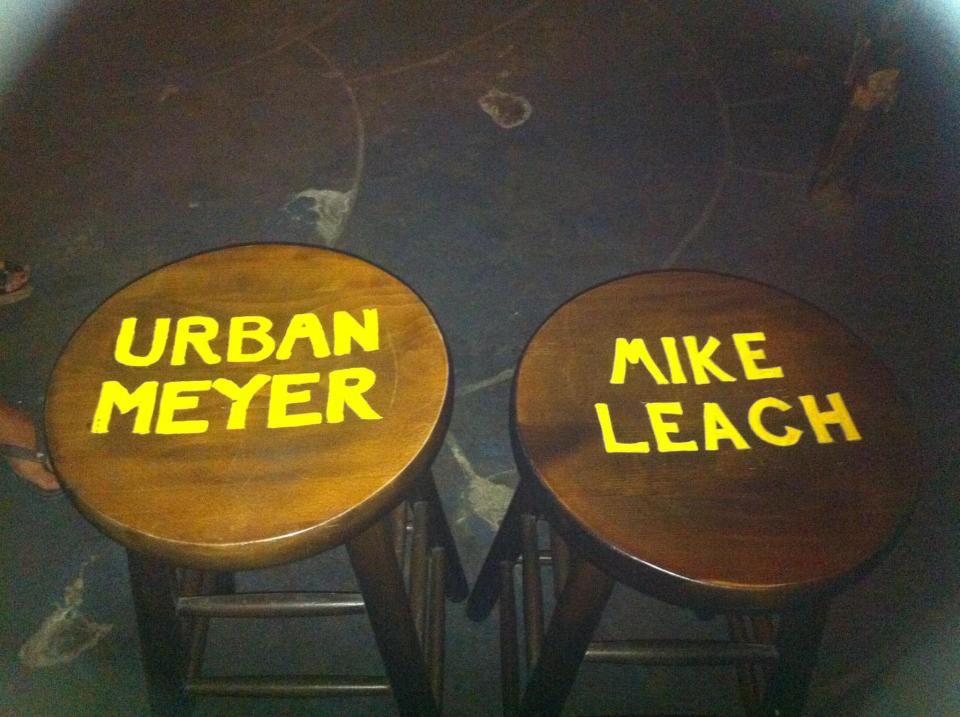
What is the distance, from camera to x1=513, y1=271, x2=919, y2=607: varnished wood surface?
73 centimetres

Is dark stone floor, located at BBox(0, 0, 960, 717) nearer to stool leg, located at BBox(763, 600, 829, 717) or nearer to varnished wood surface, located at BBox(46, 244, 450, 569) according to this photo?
stool leg, located at BBox(763, 600, 829, 717)

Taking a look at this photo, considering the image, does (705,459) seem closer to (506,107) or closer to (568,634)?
(568,634)

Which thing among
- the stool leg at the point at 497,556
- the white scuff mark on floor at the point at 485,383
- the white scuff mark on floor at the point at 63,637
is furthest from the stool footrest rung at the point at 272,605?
the white scuff mark on floor at the point at 485,383

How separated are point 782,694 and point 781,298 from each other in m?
0.61

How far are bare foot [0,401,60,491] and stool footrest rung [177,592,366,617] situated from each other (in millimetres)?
630

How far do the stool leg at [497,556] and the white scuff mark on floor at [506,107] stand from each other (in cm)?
181

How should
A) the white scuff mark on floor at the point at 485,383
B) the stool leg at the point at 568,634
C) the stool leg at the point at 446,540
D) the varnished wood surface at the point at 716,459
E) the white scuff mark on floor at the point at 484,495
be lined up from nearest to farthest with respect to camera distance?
1. the varnished wood surface at the point at 716,459
2. the stool leg at the point at 568,634
3. the stool leg at the point at 446,540
4. the white scuff mark on floor at the point at 484,495
5. the white scuff mark on floor at the point at 485,383

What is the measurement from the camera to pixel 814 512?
2.50ft

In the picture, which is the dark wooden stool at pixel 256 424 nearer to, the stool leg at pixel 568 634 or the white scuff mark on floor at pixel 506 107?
the stool leg at pixel 568 634

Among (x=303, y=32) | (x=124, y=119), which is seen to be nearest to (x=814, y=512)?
(x=124, y=119)

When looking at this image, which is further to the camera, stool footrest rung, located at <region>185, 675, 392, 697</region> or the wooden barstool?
stool footrest rung, located at <region>185, 675, 392, 697</region>

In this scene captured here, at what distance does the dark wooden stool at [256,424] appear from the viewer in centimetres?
77

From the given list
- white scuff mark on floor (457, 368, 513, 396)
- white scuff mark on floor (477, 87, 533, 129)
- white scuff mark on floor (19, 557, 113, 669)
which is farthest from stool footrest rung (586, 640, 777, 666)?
white scuff mark on floor (477, 87, 533, 129)

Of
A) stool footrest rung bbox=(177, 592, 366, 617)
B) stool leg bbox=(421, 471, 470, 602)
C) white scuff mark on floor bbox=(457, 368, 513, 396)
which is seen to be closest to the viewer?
stool footrest rung bbox=(177, 592, 366, 617)
